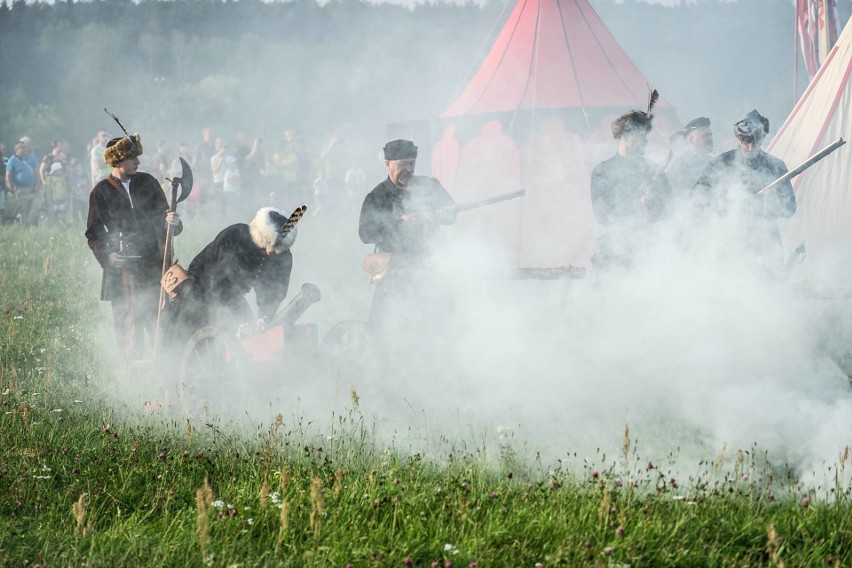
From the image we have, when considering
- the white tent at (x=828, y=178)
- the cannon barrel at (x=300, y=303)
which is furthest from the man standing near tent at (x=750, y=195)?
the white tent at (x=828, y=178)

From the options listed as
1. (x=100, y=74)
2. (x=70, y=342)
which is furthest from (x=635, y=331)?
(x=100, y=74)

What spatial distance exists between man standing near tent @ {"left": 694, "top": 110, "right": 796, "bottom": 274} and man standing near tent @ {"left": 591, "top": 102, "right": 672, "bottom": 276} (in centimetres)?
34

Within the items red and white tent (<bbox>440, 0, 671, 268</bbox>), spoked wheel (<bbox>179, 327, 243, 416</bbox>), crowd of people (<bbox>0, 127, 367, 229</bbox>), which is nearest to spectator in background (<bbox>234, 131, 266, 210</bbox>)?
crowd of people (<bbox>0, 127, 367, 229</bbox>)

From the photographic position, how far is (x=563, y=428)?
4.86 m

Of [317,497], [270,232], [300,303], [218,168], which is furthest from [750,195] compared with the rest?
[218,168]

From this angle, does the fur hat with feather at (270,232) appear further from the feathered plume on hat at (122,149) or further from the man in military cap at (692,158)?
the man in military cap at (692,158)

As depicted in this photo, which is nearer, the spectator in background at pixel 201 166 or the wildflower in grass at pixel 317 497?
the wildflower in grass at pixel 317 497

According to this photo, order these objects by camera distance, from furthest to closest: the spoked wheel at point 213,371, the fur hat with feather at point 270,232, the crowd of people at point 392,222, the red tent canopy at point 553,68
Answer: the red tent canopy at point 553,68
the crowd of people at point 392,222
the fur hat with feather at point 270,232
the spoked wheel at point 213,371

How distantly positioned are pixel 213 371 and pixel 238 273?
0.70 m

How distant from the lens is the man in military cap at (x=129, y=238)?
6.23 metres

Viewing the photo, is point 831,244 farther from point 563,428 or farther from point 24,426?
point 24,426

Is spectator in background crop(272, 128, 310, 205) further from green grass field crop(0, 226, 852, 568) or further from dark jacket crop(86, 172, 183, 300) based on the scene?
green grass field crop(0, 226, 852, 568)

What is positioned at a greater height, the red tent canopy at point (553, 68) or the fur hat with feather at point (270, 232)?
the red tent canopy at point (553, 68)

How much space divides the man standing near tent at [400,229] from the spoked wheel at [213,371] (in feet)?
4.69
